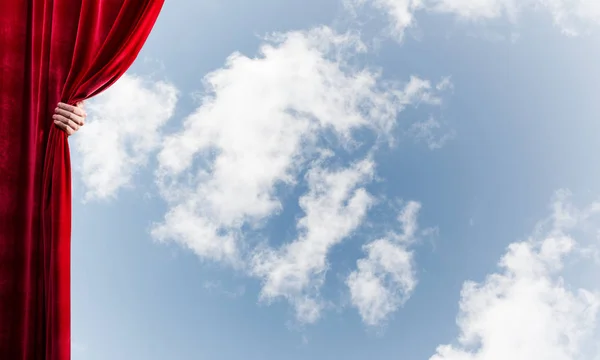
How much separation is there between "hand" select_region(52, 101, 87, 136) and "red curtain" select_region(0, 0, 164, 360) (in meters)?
0.03

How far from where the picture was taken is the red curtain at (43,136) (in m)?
1.88

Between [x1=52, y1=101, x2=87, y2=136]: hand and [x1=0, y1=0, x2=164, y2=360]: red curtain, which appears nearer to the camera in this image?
[x1=0, y1=0, x2=164, y2=360]: red curtain

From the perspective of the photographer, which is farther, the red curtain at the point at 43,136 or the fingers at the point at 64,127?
the fingers at the point at 64,127

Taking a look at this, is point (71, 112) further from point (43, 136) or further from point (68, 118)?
point (43, 136)

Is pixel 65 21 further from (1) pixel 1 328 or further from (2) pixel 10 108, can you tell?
(1) pixel 1 328

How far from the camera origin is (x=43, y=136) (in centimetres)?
208

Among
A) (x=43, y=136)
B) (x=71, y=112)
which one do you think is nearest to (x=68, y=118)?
(x=71, y=112)

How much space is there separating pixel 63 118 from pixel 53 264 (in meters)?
0.53

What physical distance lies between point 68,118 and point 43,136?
13cm

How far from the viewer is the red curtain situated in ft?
6.18

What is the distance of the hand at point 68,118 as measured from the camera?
203 cm

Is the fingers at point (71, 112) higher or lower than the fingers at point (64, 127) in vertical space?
higher

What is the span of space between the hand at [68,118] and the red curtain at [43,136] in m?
0.03

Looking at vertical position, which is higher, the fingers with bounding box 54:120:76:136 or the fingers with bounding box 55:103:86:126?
the fingers with bounding box 55:103:86:126
